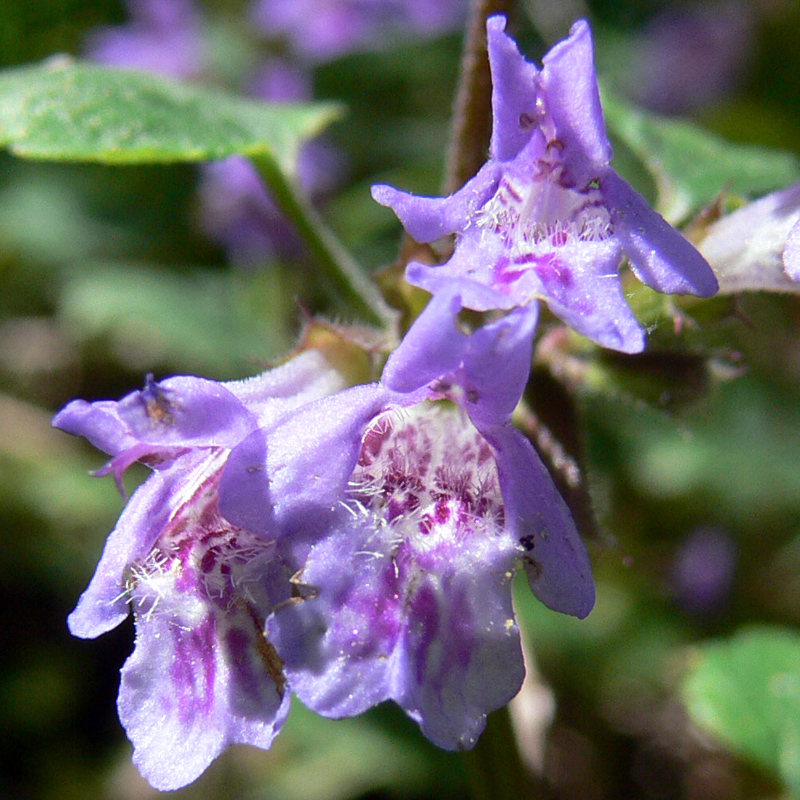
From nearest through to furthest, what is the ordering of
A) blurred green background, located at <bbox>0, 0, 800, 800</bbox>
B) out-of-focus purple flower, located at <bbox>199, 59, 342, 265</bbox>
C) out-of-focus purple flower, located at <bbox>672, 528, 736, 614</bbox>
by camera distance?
blurred green background, located at <bbox>0, 0, 800, 800</bbox>
out-of-focus purple flower, located at <bbox>672, 528, 736, 614</bbox>
out-of-focus purple flower, located at <bbox>199, 59, 342, 265</bbox>

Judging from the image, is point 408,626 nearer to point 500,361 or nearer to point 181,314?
point 500,361

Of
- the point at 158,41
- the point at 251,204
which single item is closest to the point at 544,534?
the point at 251,204

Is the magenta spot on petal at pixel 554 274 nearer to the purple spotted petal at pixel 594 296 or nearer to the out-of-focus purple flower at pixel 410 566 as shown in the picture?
the purple spotted petal at pixel 594 296

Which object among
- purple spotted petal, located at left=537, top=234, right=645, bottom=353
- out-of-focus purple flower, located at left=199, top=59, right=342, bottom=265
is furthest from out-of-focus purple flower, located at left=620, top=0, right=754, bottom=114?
purple spotted petal, located at left=537, top=234, right=645, bottom=353

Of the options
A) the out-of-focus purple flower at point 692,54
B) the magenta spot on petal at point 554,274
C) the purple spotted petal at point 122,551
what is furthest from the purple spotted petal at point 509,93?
the out-of-focus purple flower at point 692,54

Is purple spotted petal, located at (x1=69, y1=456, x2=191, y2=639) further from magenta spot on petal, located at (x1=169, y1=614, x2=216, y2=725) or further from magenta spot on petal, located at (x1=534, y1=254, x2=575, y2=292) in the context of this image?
magenta spot on petal, located at (x1=534, y1=254, x2=575, y2=292)

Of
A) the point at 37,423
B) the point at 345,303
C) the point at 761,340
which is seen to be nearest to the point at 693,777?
the point at 761,340
